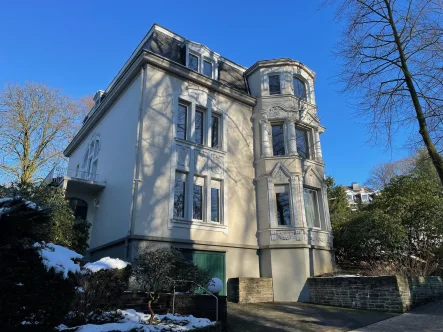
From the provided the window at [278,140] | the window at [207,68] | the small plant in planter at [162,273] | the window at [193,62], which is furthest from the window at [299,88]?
the small plant in planter at [162,273]

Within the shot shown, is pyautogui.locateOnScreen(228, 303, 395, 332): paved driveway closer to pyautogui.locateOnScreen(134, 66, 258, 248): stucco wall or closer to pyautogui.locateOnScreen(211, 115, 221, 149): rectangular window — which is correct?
pyautogui.locateOnScreen(134, 66, 258, 248): stucco wall

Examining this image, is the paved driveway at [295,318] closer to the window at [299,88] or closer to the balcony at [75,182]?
the balcony at [75,182]

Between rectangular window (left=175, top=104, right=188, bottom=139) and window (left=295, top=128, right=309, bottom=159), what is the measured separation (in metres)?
5.89

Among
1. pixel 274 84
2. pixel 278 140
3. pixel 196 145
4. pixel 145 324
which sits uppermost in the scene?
pixel 274 84

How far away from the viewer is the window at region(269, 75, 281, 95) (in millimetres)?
16656

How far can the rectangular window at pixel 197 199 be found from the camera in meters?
13.1

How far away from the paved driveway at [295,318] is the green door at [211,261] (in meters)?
1.69

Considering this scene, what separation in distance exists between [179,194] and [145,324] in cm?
665

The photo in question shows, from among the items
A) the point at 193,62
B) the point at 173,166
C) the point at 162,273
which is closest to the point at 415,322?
the point at 162,273

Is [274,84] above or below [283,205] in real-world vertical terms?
above

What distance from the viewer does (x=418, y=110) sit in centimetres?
755

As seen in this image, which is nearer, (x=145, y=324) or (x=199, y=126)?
(x=145, y=324)

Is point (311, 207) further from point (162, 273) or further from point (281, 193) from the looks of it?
point (162, 273)

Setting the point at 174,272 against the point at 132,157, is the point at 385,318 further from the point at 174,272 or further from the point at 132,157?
the point at 132,157
